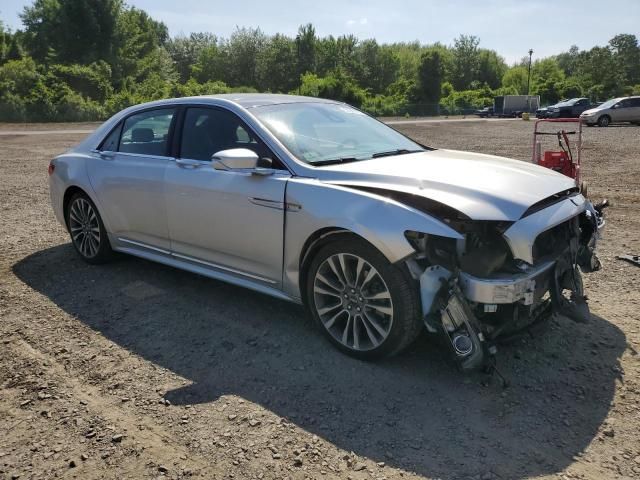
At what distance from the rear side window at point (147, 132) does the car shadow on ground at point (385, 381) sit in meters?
1.28

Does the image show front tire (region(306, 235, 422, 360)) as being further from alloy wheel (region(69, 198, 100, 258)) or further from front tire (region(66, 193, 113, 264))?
alloy wheel (region(69, 198, 100, 258))

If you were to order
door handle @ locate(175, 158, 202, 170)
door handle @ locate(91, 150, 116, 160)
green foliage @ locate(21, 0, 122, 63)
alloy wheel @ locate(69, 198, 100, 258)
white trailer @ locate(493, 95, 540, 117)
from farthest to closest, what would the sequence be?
white trailer @ locate(493, 95, 540, 117), green foliage @ locate(21, 0, 122, 63), alloy wheel @ locate(69, 198, 100, 258), door handle @ locate(91, 150, 116, 160), door handle @ locate(175, 158, 202, 170)

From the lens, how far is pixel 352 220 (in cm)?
338

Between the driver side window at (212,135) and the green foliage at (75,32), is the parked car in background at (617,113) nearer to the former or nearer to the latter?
the driver side window at (212,135)

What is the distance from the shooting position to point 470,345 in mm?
3107

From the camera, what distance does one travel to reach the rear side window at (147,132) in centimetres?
477

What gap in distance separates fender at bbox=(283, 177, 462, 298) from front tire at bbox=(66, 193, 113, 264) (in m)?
2.45

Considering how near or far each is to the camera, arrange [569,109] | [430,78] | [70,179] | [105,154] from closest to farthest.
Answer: [105,154] < [70,179] < [569,109] < [430,78]

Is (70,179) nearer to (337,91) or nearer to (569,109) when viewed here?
(569,109)

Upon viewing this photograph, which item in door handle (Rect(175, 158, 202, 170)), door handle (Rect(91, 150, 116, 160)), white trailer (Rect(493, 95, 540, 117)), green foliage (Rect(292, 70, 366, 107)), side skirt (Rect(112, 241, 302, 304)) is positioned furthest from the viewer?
white trailer (Rect(493, 95, 540, 117))

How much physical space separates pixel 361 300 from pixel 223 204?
1314mm

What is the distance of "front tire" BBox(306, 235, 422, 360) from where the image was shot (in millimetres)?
3279

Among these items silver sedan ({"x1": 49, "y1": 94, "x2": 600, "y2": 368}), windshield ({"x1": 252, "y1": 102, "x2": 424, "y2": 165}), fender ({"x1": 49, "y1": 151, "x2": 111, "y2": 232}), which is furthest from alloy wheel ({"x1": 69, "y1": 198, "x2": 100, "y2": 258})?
windshield ({"x1": 252, "y1": 102, "x2": 424, "y2": 165})

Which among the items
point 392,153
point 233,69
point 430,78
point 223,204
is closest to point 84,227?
point 223,204
